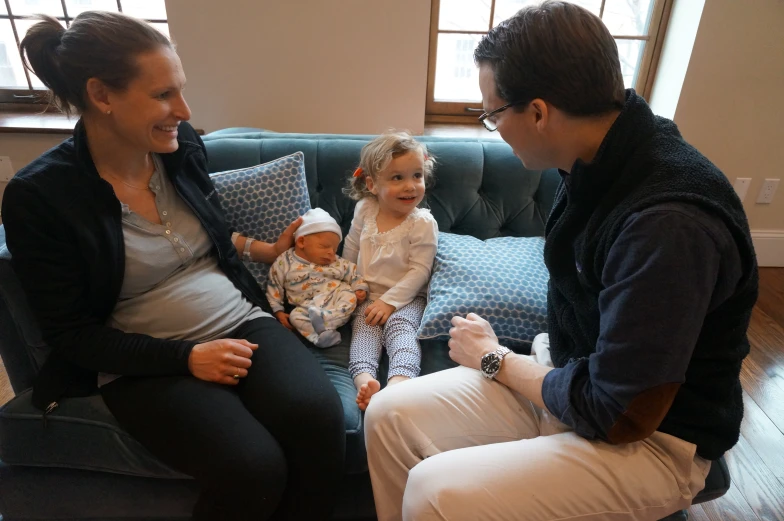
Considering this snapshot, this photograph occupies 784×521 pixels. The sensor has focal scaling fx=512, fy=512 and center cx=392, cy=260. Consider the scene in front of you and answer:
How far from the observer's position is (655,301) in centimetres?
80

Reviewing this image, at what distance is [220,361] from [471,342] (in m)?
0.61

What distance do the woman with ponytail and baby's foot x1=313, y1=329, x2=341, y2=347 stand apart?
0.21m

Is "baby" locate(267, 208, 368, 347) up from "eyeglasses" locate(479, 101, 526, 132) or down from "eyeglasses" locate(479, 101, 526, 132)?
down

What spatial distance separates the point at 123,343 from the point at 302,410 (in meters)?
0.45

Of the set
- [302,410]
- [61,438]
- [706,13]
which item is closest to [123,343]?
[61,438]

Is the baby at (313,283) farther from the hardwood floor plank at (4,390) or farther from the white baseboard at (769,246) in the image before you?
the white baseboard at (769,246)

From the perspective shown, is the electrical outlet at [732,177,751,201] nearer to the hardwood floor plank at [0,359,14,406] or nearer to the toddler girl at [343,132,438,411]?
the toddler girl at [343,132,438,411]

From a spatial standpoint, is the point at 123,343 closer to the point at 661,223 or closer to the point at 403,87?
the point at 661,223

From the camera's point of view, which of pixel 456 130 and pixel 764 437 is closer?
pixel 764 437

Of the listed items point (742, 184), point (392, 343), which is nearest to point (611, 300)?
point (392, 343)

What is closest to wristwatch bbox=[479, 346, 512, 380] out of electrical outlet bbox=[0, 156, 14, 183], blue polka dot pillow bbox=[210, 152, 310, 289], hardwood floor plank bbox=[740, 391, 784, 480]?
blue polka dot pillow bbox=[210, 152, 310, 289]

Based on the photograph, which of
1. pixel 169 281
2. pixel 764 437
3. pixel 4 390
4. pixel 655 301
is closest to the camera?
pixel 655 301

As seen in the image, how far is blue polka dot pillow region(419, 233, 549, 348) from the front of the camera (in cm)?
148

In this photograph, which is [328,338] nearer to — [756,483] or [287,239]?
[287,239]
